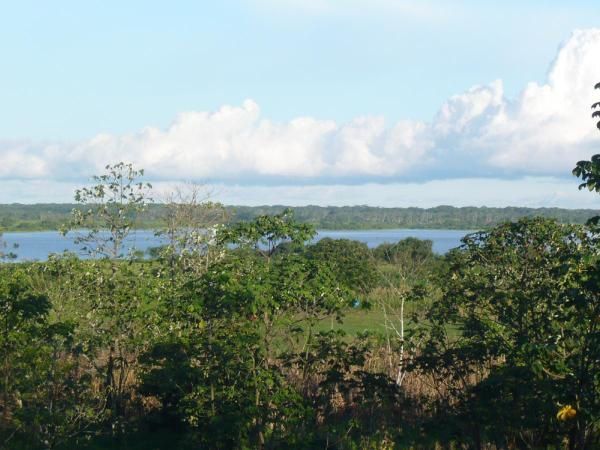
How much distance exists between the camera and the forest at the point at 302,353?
9.32 m

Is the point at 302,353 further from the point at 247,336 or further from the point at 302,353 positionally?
the point at 247,336

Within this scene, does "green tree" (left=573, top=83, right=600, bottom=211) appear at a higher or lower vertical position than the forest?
higher

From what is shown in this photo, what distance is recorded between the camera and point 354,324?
2938cm

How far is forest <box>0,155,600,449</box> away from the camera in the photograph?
9320 millimetres

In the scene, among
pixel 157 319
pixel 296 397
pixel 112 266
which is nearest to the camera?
pixel 296 397

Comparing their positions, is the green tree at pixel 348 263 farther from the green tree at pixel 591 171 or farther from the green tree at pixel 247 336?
the green tree at pixel 591 171

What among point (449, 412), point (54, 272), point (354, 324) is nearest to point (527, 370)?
point (449, 412)

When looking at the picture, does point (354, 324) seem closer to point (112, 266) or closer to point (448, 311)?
point (112, 266)

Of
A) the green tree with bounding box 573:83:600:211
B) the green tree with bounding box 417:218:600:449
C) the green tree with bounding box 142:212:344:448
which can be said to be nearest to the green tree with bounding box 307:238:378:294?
the green tree with bounding box 142:212:344:448

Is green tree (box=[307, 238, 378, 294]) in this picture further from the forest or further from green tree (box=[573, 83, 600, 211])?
green tree (box=[573, 83, 600, 211])

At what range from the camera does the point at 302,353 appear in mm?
11586

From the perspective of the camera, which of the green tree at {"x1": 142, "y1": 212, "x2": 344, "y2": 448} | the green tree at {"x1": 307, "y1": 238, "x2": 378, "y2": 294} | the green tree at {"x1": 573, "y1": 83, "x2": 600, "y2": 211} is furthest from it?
the green tree at {"x1": 307, "y1": 238, "x2": 378, "y2": 294}

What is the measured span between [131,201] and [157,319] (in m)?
5.38

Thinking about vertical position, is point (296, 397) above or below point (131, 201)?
below
